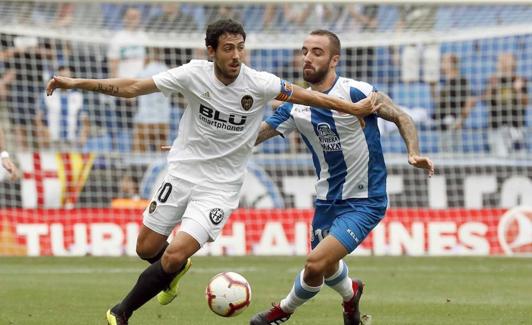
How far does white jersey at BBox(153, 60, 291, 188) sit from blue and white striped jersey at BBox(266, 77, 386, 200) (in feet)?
2.51

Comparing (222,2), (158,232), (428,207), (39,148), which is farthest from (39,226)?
(158,232)

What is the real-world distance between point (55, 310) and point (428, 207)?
9409mm

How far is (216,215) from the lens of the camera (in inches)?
355

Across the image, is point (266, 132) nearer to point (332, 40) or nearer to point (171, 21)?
point (332, 40)

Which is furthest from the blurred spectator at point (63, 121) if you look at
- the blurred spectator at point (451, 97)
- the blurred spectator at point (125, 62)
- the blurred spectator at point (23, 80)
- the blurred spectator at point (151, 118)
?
the blurred spectator at point (451, 97)

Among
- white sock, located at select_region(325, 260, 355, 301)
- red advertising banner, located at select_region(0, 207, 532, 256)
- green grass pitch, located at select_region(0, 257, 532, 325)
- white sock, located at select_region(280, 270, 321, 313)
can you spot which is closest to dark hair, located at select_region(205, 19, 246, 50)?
white sock, located at select_region(280, 270, 321, 313)

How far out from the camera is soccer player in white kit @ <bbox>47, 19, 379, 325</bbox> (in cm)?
884

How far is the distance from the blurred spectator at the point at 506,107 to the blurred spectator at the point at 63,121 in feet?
23.3

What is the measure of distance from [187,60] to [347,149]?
10.4 m

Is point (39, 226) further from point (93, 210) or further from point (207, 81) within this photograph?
point (207, 81)

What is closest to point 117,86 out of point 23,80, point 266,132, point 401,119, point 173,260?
point 173,260

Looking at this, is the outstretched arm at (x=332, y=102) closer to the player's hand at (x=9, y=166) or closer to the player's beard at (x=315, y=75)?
the player's beard at (x=315, y=75)

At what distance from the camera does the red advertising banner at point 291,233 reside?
1775 cm

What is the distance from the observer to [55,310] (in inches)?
430
